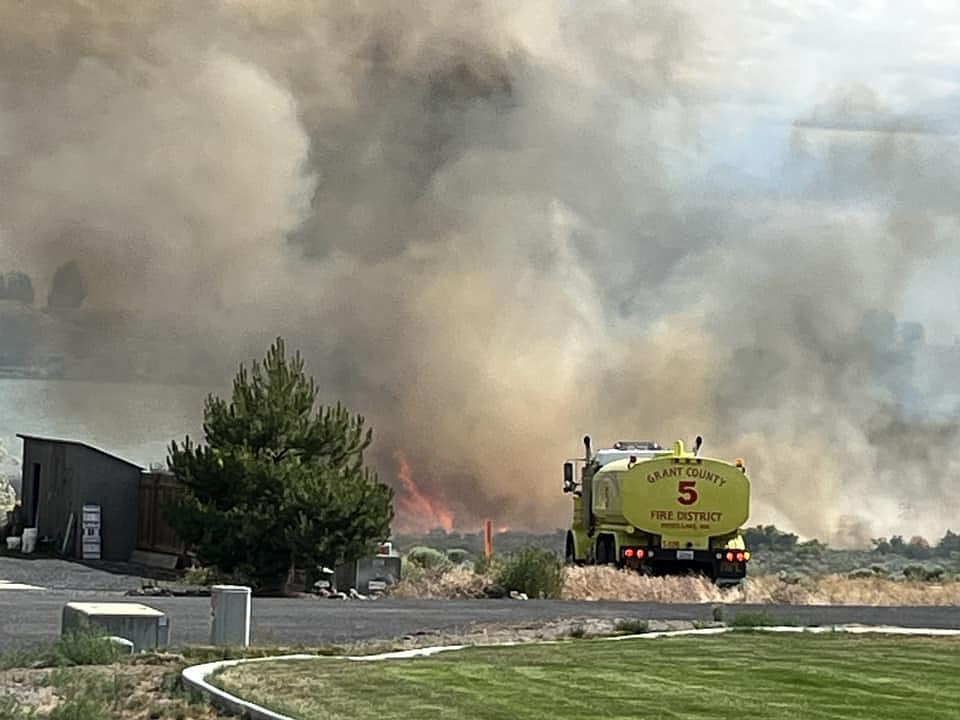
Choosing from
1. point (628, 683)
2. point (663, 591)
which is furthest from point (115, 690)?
point (663, 591)

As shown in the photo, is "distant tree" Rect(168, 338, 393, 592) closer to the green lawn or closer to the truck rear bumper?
the truck rear bumper

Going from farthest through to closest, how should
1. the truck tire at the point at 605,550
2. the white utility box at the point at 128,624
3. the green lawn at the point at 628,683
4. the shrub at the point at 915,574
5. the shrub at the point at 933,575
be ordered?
the shrub at the point at 915,574 → the shrub at the point at 933,575 → the truck tire at the point at 605,550 → the white utility box at the point at 128,624 → the green lawn at the point at 628,683

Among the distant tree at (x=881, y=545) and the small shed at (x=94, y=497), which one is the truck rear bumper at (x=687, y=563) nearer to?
the small shed at (x=94, y=497)

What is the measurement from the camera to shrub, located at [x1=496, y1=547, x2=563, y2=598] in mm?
28237

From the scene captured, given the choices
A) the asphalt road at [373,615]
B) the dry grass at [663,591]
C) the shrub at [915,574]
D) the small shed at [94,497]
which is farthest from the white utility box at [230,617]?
the shrub at [915,574]

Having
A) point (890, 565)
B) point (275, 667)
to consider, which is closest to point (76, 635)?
point (275, 667)

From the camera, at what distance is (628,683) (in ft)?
47.7

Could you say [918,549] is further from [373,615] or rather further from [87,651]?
[87,651]

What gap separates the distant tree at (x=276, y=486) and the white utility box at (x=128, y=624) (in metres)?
11.4

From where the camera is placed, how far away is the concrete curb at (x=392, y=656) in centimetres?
1311

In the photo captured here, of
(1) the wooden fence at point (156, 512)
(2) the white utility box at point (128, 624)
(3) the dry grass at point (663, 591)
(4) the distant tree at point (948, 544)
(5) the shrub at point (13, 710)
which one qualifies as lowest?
(5) the shrub at point (13, 710)

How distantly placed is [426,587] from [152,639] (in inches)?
474

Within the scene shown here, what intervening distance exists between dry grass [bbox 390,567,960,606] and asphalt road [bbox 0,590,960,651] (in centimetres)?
269

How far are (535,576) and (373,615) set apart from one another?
6.29 m
